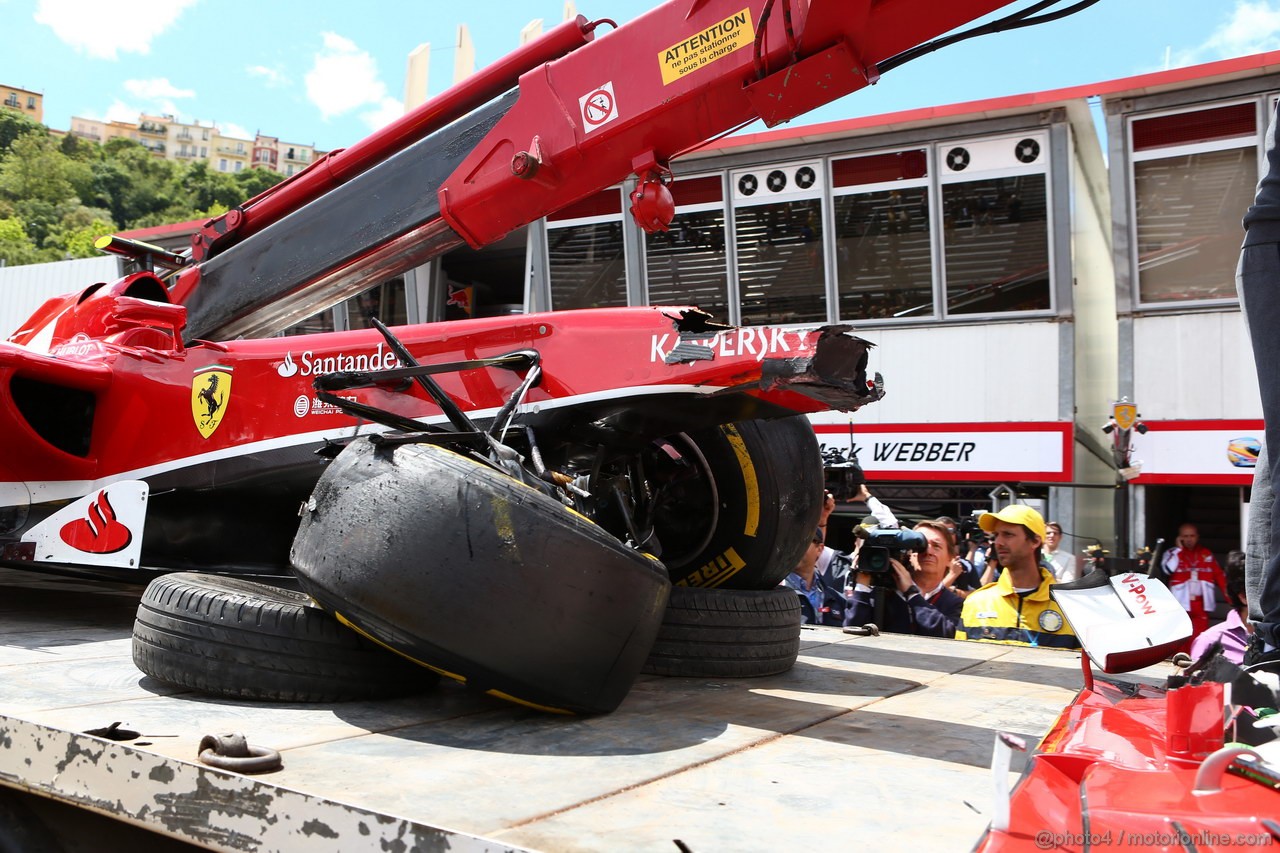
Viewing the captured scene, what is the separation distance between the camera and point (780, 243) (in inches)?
631

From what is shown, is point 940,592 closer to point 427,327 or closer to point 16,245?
point 427,327

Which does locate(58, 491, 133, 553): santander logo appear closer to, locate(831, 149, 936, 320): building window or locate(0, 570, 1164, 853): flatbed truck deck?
locate(0, 570, 1164, 853): flatbed truck deck

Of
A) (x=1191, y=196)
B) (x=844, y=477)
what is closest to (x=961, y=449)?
(x=1191, y=196)

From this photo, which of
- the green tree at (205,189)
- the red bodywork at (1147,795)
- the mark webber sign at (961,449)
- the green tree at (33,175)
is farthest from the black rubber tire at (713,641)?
the green tree at (205,189)

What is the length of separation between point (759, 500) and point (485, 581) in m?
1.49

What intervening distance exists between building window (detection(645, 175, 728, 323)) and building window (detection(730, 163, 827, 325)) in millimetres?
331

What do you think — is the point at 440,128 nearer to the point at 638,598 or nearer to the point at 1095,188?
the point at 638,598

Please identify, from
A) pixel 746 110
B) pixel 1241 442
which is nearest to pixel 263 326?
pixel 746 110

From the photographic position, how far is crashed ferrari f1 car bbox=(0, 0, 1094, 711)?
262 centimetres

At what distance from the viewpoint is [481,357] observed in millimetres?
3920

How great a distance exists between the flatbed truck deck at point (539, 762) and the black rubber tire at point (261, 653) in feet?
0.17

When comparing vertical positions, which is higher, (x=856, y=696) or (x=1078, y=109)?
(x=1078, y=109)

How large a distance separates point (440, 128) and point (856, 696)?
3.03 metres

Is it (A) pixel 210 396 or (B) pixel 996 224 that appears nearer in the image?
(A) pixel 210 396
